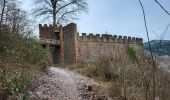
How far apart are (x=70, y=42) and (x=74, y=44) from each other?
56 cm

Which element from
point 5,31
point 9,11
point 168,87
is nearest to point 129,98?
point 168,87

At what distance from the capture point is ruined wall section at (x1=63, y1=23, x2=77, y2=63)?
43.0 m

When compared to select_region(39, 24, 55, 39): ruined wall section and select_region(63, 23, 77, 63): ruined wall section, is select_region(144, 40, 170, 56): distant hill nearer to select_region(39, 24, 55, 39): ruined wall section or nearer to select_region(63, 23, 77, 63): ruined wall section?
select_region(63, 23, 77, 63): ruined wall section

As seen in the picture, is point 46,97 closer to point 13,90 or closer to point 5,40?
point 13,90

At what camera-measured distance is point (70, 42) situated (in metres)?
43.6

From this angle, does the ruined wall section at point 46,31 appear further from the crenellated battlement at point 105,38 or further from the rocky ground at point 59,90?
the rocky ground at point 59,90

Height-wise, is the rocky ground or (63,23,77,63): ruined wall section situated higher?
(63,23,77,63): ruined wall section

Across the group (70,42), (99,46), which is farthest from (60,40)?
(99,46)

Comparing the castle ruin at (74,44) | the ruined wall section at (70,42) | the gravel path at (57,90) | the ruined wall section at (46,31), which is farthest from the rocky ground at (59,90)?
the ruined wall section at (46,31)

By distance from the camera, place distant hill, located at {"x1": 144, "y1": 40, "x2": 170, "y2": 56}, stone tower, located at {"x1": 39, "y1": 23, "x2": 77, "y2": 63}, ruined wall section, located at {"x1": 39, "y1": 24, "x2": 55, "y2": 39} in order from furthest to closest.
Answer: ruined wall section, located at {"x1": 39, "y1": 24, "x2": 55, "y2": 39} → stone tower, located at {"x1": 39, "y1": 23, "x2": 77, "y2": 63} → distant hill, located at {"x1": 144, "y1": 40, "x2": 170, "y2": 56}

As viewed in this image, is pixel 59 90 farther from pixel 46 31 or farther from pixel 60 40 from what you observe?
pixel 46 31

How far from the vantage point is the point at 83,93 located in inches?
757

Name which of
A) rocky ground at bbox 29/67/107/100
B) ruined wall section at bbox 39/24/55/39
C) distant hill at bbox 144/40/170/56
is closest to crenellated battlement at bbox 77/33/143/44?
ruined wall section at bbox 39/24/55/39

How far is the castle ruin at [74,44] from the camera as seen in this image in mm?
43062
